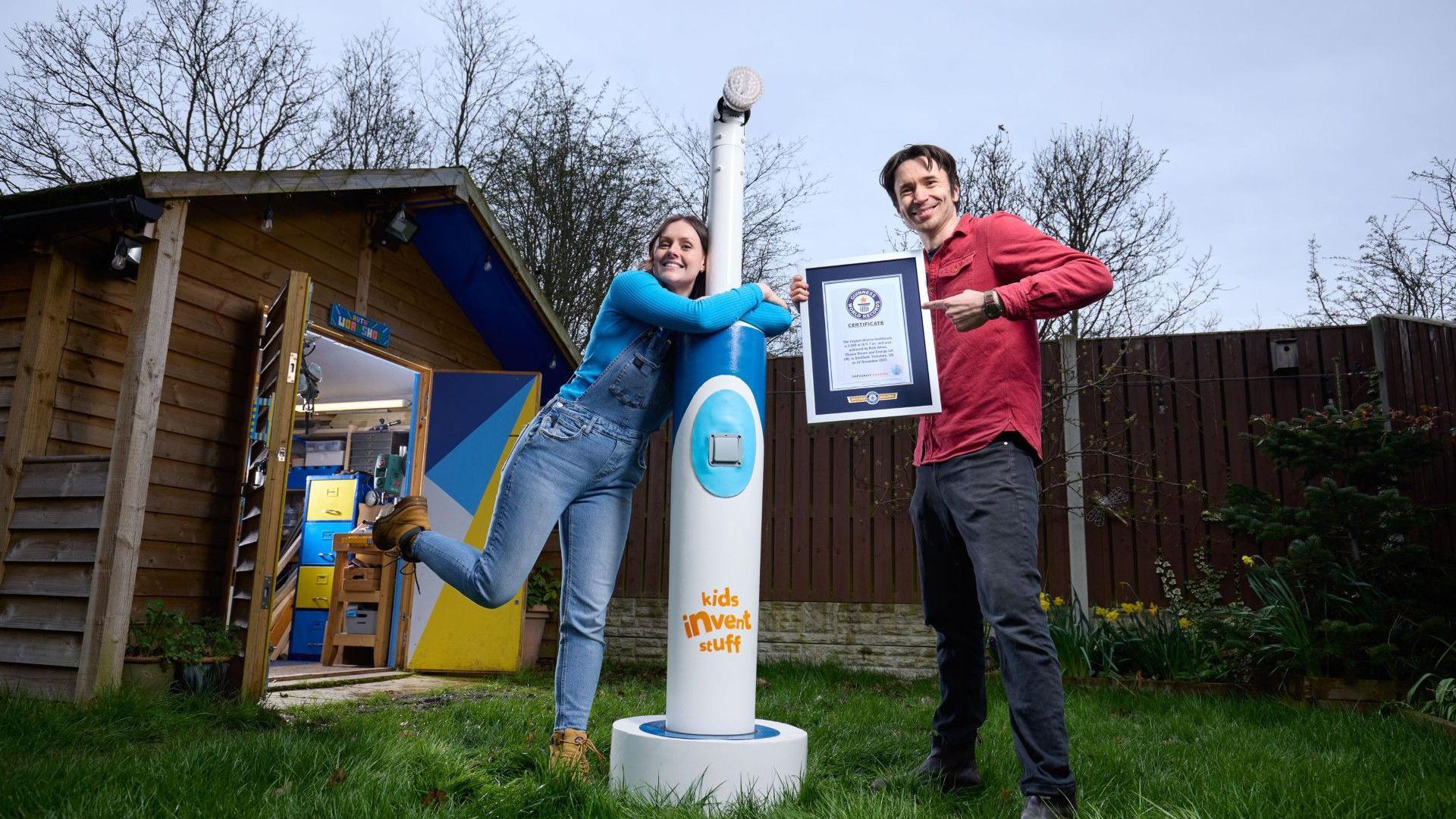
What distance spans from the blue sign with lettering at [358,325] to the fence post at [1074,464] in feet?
15.4

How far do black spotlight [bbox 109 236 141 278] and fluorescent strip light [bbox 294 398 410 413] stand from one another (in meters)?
6.04

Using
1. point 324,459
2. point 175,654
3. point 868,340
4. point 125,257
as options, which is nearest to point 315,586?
point 324,459

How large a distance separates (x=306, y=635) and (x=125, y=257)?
219 inches

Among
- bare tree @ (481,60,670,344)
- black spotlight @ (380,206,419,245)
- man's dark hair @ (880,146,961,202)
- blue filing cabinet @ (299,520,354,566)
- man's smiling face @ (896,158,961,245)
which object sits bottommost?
blue filing cabinet @ (299,520,354,566)

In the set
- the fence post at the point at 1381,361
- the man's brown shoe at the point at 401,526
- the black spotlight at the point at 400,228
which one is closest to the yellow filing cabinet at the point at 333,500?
the black spotlight at the point at 400,228

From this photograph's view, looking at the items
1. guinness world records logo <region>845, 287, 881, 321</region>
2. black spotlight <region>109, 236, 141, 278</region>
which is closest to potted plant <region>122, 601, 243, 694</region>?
black spotlight <region>109, 236, 141, 278</region>

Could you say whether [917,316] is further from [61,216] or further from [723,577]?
[61,216]

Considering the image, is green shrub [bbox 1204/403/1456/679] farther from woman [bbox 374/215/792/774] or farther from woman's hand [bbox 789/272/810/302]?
woman [bbox 374/215/792/774]

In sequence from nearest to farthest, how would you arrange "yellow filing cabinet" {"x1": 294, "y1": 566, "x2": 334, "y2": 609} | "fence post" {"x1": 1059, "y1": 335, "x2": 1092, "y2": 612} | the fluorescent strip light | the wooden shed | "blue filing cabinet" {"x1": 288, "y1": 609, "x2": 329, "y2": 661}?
the wooden shed, "fence post" {"x1": 1059, "y1": 335, "x2": 1092, "y2": 612}, "blue filing cabinet" {"x1": 288, "y1": 609, "x2": 329, "y2": 661}, "yellow filing cabinet" {"x1": 294, "y1": 566, "x2": 334, "y2": 609}, the fluorescent strip light

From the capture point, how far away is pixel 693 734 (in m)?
2.20

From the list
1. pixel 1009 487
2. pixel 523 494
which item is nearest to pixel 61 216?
pixel 523 494

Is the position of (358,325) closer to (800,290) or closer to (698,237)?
(698,237)

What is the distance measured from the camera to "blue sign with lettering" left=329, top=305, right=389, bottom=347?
5633 millimetres

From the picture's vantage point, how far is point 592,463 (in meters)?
2.45
